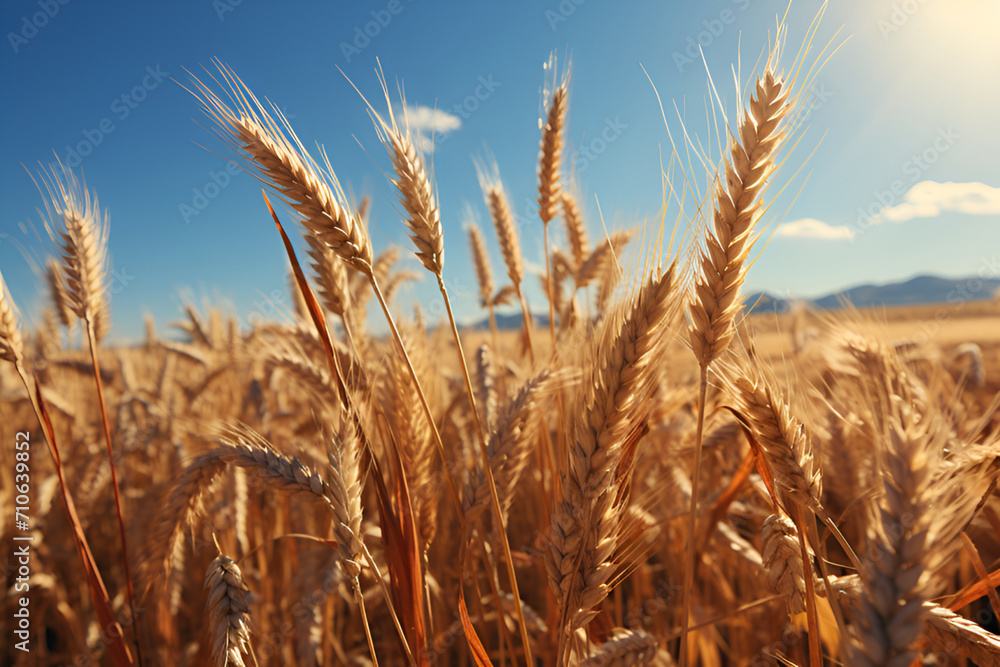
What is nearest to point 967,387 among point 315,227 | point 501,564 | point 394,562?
point 501,564

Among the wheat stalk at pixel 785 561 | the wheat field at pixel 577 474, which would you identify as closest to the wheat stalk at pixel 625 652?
the wheat field at pixel 577 474

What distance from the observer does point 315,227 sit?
3.34ft

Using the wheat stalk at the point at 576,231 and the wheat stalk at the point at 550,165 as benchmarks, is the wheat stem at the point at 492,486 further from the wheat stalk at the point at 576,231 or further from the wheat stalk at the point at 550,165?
the wheat stalk at the point at 576,231

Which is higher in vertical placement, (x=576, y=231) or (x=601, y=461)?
(x=576, y=231)

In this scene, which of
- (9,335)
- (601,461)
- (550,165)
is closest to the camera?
(601,461)

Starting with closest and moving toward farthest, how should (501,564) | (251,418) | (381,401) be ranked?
1. (381,401)
2. (501,564)
3. (251,418)

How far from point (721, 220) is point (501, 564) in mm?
2306

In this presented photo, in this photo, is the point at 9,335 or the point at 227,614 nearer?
the point at 227,614

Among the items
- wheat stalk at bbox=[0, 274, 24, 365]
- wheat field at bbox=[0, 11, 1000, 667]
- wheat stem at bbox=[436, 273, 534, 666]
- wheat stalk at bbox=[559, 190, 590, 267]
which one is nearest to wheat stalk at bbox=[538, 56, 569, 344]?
wheat field at bbox=[0, 11, 1000, 667]

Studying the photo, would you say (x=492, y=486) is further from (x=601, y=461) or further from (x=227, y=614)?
(x=227, y=614)

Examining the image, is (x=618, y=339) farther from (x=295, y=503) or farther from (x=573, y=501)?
(x=295, y=503)

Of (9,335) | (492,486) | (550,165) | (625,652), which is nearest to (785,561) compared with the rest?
(625,652)

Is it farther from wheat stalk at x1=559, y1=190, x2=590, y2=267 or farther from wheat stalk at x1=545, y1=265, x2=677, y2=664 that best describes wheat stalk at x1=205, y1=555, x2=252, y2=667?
wheat stalk at x1=559, y1=190, x2=590, y2=267

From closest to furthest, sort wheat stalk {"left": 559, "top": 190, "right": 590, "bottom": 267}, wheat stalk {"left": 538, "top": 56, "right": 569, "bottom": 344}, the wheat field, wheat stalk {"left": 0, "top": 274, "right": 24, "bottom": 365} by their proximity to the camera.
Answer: the wheat field, wheat stalk {"left": 0, "top": 274, "right": 24, "bottom": 365}, wheat stalk {"left": 538, "top": 56, "right": 569, "bottom": 344}, wheat stalk {"left": 559, "top": 190, "right": 590, "bottom": 267}
